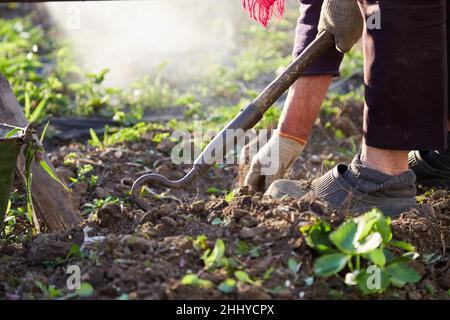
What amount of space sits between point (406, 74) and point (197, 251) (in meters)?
0.82

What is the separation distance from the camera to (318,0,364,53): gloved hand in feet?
8.89

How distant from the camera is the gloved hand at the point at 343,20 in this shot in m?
2.71

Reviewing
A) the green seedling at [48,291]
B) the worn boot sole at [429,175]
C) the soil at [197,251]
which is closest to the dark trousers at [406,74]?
the soil at [197,251]

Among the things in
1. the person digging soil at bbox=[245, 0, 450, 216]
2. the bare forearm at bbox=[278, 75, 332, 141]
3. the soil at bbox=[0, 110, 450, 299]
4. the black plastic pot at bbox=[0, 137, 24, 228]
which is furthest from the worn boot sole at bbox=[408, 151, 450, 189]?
the black plastic pot at bbox=[0, 137, 24, 228]

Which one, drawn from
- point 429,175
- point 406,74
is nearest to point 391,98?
point 406,74

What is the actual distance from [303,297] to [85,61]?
168 inches

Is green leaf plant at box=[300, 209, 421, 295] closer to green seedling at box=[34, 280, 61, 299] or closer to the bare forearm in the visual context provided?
green seedling at box=[34, 280, 61, 299]

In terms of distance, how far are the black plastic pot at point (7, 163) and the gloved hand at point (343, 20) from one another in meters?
1.11

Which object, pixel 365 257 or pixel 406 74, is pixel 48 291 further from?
pixel 406 74

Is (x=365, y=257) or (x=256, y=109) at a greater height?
(x=256, y=109)

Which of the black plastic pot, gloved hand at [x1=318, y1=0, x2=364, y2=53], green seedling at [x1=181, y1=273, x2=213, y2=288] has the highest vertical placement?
gloved hand at [x1=318, y1=0, x2=364, y2=53]

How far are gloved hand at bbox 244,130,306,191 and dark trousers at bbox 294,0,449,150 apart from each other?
1.87ft

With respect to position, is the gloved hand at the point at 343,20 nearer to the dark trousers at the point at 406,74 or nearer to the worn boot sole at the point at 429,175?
the dark trousers at the point at 406,74

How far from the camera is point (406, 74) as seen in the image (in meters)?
2.39
